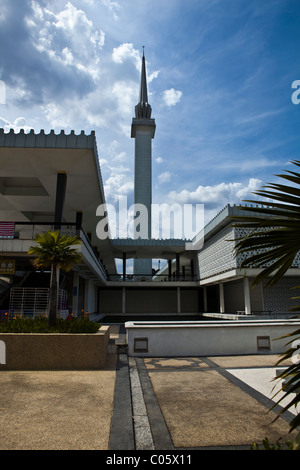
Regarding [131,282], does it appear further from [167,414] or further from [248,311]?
[167,414]

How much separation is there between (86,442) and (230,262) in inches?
992

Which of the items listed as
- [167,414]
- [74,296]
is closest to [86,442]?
[167,414]

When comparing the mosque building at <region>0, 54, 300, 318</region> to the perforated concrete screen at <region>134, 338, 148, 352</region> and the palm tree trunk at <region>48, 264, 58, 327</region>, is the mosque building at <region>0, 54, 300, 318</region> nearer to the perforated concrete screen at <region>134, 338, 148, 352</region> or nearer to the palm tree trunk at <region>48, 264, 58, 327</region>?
the palm tree trunk at <region>48, 264, 58, 327</region>

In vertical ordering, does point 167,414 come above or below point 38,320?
below

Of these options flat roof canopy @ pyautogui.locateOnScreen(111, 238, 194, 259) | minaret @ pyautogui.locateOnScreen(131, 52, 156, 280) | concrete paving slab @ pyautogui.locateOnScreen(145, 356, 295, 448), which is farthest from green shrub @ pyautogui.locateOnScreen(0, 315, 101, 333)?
minaret @ pyautogui.locateOnScreen(131, 52, 156, 280)

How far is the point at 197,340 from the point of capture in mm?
10070

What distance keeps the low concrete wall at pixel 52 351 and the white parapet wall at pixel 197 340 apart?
1949 mm

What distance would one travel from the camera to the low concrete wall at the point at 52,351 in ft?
26.1

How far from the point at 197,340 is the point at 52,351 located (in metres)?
4.56

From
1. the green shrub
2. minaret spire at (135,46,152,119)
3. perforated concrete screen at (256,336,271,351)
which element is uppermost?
minaret spire at (135,46,152,119)

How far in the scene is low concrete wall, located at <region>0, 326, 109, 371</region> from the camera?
7.97m

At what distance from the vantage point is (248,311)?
26203mm

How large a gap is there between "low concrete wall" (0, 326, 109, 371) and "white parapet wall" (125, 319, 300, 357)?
6.39 ft

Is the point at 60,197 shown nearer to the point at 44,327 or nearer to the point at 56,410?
the point at 44,327
